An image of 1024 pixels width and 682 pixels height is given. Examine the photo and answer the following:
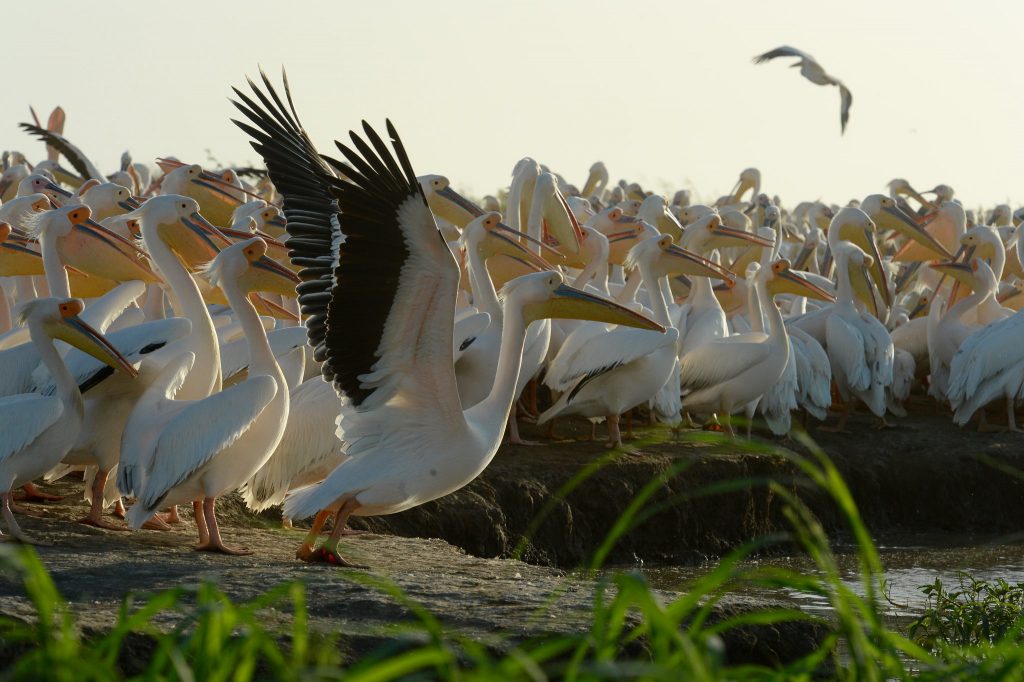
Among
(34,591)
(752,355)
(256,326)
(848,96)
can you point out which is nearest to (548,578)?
(256,326)

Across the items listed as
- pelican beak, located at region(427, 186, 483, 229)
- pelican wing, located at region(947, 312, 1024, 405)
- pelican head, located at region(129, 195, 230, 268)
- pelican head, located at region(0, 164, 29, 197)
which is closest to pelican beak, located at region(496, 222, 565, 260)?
pelican beak, located at region(427, 186, 483, 229)

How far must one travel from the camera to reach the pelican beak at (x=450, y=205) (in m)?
10.6

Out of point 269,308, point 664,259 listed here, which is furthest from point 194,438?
point 664,259

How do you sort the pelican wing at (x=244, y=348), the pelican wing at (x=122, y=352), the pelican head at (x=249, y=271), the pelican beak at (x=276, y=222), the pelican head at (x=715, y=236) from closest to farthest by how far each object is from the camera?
the pelican wing at (x=122, y=352) → the pelican head at (x=249, y=271) → the pelican wing at (x=244, y=348) → the pelican beak at (x=276, y=222) → the pelican head at (x=715, y=236)

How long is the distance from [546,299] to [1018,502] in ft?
17.2

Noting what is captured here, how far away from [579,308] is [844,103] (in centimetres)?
876

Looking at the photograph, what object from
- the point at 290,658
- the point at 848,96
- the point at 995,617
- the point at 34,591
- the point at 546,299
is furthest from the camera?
the point at 848,96

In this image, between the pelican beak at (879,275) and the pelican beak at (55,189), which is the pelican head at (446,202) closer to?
the pelican beak at (55,189)

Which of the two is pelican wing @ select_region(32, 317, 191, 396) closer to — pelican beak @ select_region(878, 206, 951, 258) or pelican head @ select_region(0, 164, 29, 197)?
pelican head @ select_region(0, 164, 29, 197)

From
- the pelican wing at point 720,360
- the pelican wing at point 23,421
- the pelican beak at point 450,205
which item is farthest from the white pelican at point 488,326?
the pelican wing at point 23,421

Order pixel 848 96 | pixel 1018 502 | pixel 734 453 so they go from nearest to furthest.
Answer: pixel 734 453 → pixel 1018 502 → pixel 848 96

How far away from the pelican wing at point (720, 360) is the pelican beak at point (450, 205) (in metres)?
2.05

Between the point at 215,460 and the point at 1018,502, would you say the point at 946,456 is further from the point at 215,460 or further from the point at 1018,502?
the point at 215,460

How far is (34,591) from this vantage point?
2.40m
